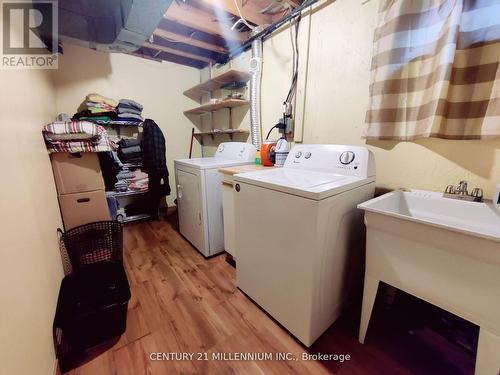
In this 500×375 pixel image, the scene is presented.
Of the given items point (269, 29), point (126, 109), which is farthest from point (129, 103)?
point (269, 29)

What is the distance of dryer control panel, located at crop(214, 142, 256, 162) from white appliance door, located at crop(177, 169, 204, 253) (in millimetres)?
540

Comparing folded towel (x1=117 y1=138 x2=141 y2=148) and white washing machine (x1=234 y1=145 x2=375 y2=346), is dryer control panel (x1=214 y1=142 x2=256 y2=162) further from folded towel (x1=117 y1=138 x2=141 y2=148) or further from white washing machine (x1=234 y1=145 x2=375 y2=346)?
folded towel (x1=117 y1=138 x2=141 y2=148)

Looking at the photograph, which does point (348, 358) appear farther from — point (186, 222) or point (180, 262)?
point (186, 222)

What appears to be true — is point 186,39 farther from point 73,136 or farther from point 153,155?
point 73,136

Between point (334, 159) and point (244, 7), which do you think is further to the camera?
point (244, 7)

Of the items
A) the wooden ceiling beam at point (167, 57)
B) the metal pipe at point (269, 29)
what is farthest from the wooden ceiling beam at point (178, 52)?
the metal pipe at point (269, 29)

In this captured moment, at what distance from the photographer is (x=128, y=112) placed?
→ 2572 millimetres

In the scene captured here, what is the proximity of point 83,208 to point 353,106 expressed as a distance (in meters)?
2.23

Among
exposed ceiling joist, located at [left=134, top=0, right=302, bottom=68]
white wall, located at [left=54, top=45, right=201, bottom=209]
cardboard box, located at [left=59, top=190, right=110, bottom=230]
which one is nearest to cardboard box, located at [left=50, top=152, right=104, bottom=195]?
cardboard box, located at [left=59, top=190, right=110, bottom=230]

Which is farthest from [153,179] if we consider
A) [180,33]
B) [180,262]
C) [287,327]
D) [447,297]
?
[447,297]

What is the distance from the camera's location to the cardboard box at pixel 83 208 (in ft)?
5.45

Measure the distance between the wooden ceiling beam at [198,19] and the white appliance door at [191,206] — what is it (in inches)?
54.3

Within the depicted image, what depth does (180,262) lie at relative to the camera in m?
1.98

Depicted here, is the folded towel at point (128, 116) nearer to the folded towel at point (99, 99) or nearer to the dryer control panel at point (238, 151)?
the folded towel at point (99, 99)
